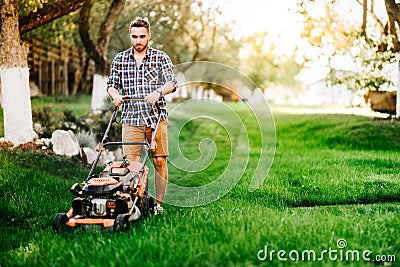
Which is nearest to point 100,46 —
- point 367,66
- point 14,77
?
point 14,77

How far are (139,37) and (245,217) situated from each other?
6.78ft

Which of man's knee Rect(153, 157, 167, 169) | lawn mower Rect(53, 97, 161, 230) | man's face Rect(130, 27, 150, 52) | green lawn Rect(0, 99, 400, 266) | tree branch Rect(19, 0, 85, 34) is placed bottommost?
green lawn Rect(0, 99, 400, 266)

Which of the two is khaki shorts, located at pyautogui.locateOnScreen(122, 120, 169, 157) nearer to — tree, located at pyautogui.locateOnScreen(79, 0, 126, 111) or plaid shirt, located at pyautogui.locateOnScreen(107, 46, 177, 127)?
plaid shirt, located at pyautogui.locateOnScreen(107, 46, 177, 127)

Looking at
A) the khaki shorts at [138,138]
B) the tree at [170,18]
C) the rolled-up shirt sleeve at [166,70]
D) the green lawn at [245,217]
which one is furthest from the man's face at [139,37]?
the tree at [170,18]

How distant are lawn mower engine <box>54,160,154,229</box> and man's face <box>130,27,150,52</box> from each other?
1.30 metres

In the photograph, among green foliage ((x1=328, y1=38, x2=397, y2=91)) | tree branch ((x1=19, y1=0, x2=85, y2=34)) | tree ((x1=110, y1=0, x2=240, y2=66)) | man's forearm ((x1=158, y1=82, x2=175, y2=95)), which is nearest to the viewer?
man's forearm ((x1=158, y1=82, x2=175, y2=95))

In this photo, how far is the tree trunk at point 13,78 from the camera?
9.26 meters

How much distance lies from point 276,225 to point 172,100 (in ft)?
78.1

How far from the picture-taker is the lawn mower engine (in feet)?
16.4

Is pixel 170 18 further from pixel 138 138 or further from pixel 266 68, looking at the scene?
pixel 266 68

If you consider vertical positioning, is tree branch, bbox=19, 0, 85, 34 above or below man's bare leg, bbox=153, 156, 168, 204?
above

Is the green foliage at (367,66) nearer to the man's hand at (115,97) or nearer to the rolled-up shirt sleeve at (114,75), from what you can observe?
the rolled-up shirt sleeve at (114,75)

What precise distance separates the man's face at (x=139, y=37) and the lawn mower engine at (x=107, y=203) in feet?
4.28

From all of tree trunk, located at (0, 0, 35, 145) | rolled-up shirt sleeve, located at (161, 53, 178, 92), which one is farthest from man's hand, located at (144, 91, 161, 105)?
tree trunk, located at (0, 0, 35, 145)
